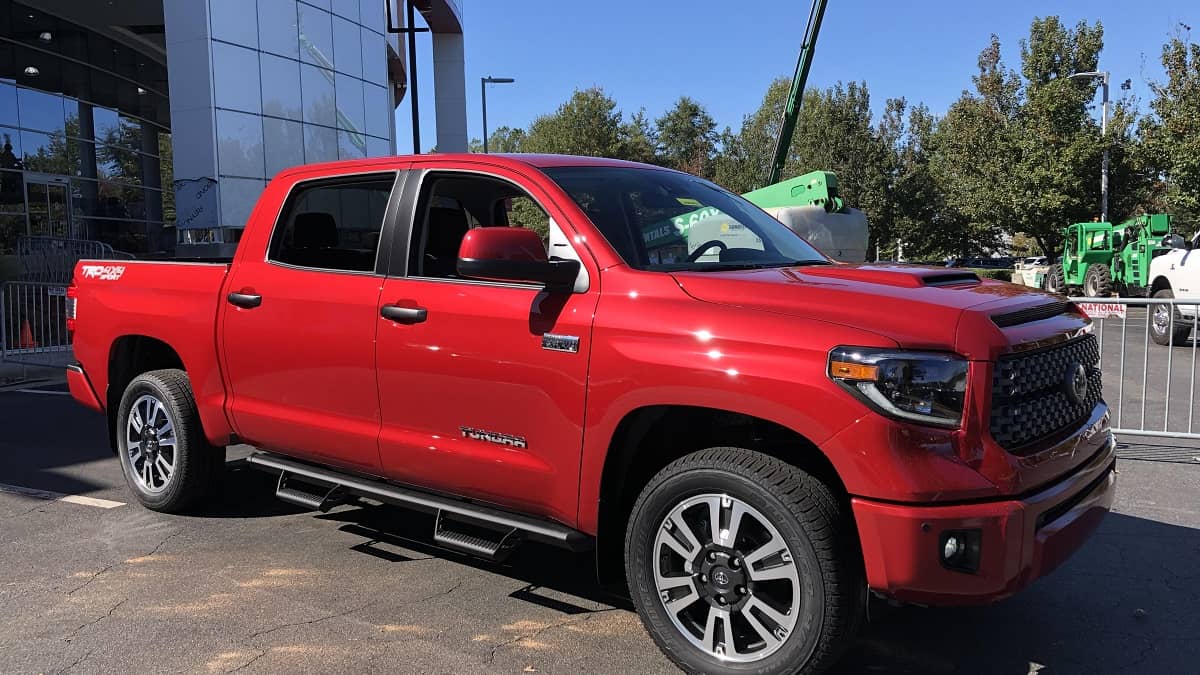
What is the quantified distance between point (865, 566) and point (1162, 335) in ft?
35.8

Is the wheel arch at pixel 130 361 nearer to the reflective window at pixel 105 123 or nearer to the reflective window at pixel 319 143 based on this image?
the reflective window at pixel 319 143

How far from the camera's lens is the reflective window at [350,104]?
23.9 metres

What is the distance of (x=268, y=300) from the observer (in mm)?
4480

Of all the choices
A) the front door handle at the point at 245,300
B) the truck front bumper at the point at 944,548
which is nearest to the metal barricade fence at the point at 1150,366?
the truck front bumper at the point at 944,548

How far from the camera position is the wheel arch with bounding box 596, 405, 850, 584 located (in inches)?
123

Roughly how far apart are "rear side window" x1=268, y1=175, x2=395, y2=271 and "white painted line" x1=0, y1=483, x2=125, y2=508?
2206 millimetres

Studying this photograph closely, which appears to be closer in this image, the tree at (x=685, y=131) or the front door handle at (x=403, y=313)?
the front door handle at (x=403, y=313)

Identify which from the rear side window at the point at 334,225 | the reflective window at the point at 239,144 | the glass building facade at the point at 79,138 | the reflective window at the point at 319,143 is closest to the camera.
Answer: the rear side window at the point at 334,225

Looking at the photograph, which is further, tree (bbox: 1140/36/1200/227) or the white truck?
tree (bbox: 1140/36/1200/227)

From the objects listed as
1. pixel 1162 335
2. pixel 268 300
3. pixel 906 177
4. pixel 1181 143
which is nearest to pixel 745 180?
pixel 906 177

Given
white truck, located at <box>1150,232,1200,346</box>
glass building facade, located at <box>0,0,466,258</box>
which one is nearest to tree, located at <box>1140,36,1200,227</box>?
white truck, located at <box>1150,232,1200,346</box>

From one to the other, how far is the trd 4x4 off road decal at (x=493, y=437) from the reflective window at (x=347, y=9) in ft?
74.5

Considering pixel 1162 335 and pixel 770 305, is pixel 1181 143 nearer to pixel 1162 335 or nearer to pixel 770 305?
pixel 1162 335

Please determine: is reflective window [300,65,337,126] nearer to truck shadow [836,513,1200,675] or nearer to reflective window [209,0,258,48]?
reflective window [209,0,258,48]
